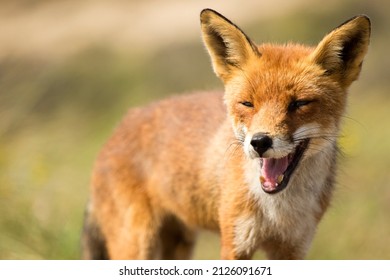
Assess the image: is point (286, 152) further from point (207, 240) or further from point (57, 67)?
point (57, 67)

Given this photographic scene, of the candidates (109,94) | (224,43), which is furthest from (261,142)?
(109,94)

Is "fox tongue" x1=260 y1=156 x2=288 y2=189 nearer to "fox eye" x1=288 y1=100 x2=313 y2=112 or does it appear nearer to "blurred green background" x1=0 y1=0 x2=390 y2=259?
"fox eye" x1=288 y1=100 x2=313 y2=112

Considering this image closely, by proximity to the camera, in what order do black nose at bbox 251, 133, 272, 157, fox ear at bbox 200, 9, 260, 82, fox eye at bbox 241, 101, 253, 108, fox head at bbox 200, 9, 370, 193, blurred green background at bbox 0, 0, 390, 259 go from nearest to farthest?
black nose at bbox 251, 133, 272, 157 → fox head at bbox 200, 9, 370, 193 → fox eye at bbox 241, 101, 253, 108 → fox ear at bbox 200, 9, 260, 82 → blurred green background at bbox 0, 0, 390, 259

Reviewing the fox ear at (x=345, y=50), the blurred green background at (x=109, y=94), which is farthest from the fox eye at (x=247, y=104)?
the blurred green background at (x=109, y=94)

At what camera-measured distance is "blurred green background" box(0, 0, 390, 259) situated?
28.9 feet

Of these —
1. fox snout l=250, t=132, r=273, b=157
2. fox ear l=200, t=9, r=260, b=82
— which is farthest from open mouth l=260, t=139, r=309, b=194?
fox ear l=200, t=9, r=260, b=82

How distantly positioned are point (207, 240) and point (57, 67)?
690cm

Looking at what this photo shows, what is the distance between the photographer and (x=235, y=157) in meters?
6.86

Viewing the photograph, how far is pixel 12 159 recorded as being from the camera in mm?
9141

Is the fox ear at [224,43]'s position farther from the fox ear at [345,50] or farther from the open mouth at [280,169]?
the open mouth at [280,169]

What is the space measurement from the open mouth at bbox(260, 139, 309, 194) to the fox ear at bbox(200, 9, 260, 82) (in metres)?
0.81

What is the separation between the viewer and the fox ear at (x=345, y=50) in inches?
248

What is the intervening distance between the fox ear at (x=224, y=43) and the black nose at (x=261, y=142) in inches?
34.6
